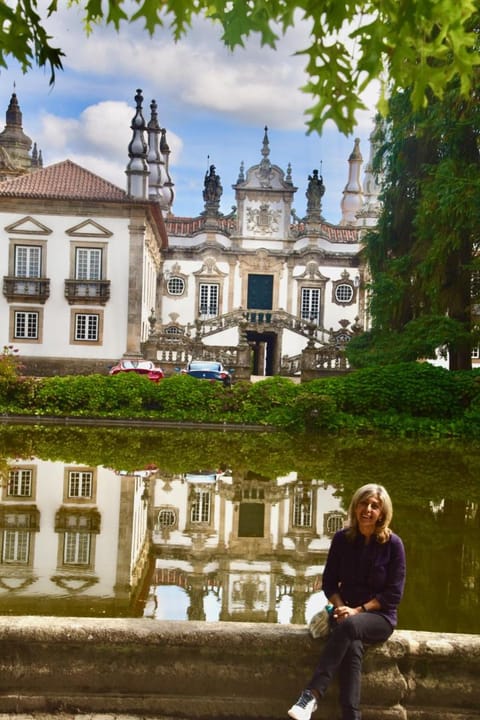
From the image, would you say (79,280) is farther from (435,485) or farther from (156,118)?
(435,485)

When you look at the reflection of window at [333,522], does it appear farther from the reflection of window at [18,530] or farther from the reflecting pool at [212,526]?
the reflection of window at [18,530]

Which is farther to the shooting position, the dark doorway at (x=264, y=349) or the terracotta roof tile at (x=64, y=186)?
the dark doorway at (x=264, y=349)

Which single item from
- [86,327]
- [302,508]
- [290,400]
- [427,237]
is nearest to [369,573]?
[302,508]

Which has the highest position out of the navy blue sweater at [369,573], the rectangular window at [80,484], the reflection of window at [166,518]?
the navy blue sweater at [369,573]

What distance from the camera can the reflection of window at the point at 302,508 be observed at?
8.73 metres

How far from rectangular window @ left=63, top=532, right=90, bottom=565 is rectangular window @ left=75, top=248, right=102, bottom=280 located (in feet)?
78.1

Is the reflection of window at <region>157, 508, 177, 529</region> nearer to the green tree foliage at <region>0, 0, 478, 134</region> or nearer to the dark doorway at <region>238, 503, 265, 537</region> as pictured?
the dark doorway at <region>238, 503, 265, 537</region>

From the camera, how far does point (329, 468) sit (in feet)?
41.5

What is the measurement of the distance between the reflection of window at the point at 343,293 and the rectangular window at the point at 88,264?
13149 millimetres

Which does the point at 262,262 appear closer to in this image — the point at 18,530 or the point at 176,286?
the point at 176,286

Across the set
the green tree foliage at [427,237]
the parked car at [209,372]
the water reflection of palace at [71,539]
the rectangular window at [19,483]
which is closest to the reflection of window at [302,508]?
the water reflection of palace at [71,539]

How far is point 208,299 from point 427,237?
20136 mm

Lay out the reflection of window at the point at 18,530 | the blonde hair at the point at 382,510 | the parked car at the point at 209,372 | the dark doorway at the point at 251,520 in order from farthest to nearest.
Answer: the parked car at the point at 209,372
the dark doorway at the point at 251,520
the reflection of window at the point at 18,530
the blonde hair at the point at 382,510

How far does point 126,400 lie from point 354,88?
1627 centimetres
